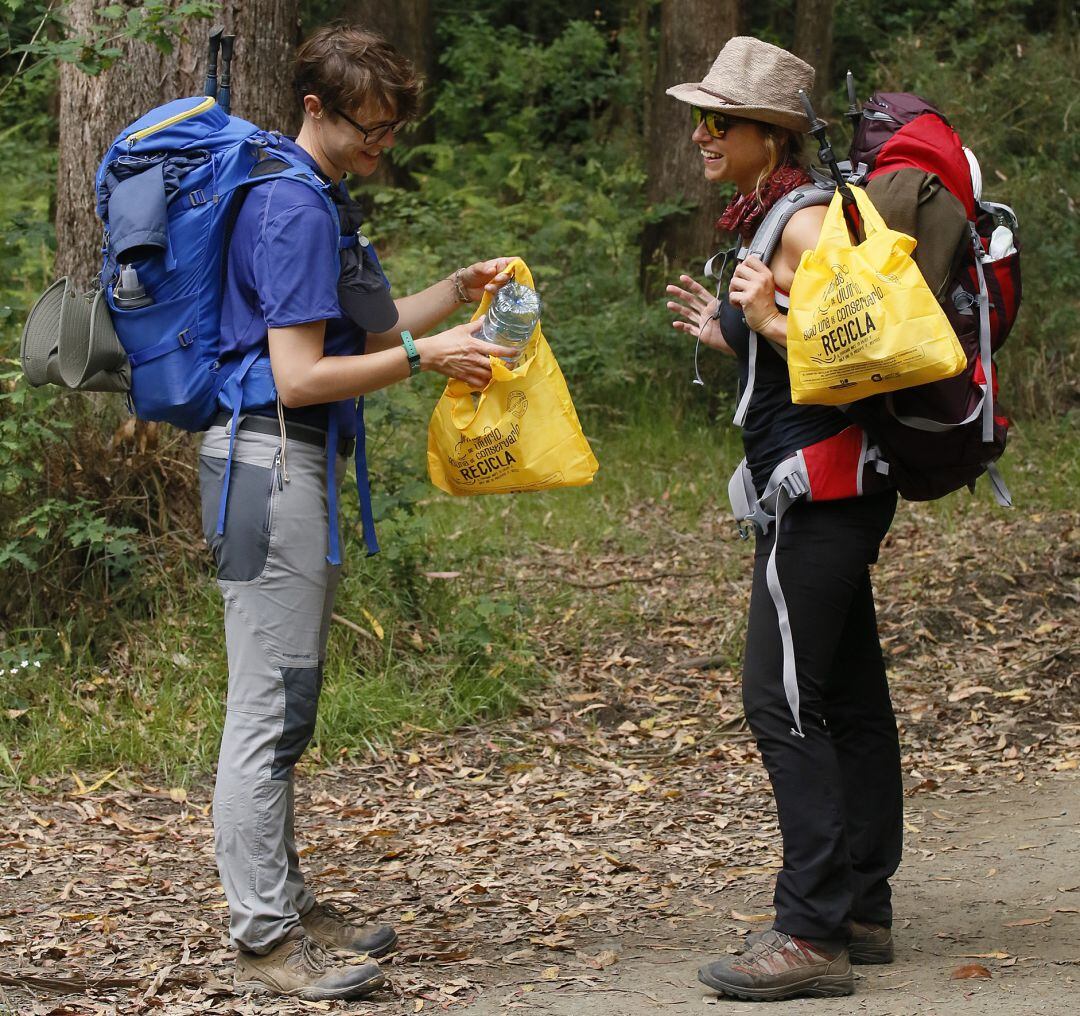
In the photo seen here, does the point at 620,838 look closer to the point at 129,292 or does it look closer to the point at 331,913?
the point at 331,913

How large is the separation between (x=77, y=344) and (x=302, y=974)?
168 centimetres

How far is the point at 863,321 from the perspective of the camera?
321 cm

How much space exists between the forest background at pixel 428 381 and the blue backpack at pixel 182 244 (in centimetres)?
227

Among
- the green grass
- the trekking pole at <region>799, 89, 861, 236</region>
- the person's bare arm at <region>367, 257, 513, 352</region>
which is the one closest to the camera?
the trekking pole at <region>799, 89, 861, 236</region>

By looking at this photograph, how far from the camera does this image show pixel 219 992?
3766 millimetres

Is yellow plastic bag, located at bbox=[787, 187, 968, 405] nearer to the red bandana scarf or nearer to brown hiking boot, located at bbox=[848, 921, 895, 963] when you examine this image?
the red bandana scarf

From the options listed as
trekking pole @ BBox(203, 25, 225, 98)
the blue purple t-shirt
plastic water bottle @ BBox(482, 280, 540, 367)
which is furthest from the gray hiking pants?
Answer: trekking pole @ BBox(203, 25, 225, 98)

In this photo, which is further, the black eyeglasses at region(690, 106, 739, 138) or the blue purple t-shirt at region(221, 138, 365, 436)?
the black eyeglasses at region(690, 106, 739, 138)

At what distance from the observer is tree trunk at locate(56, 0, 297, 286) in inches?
251

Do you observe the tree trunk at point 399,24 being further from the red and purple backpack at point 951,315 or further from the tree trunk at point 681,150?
the red and purple backpack at point 951,315

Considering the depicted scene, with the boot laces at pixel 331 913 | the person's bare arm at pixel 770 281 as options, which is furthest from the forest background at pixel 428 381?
the person's bare arm at pixel 770 281

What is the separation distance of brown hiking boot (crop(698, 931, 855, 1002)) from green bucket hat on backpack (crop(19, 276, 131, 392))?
2.11 meters

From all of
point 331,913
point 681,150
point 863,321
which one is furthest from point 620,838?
point 681,150

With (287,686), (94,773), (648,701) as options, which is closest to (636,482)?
(648,701)
